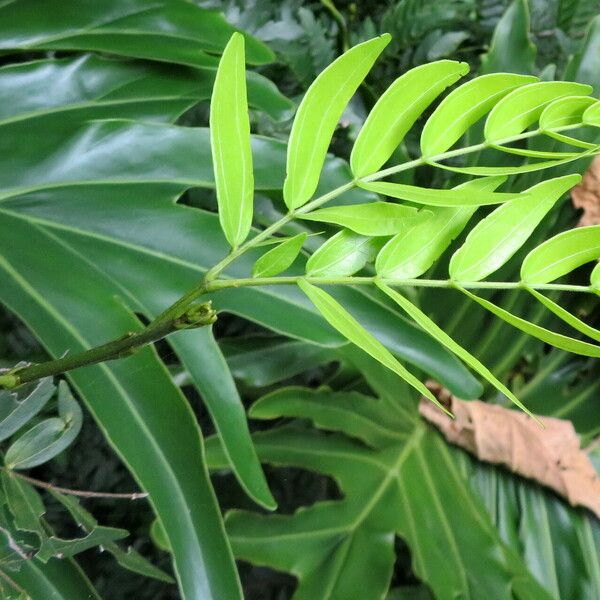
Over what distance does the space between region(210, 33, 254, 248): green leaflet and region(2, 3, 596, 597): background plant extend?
30 cm

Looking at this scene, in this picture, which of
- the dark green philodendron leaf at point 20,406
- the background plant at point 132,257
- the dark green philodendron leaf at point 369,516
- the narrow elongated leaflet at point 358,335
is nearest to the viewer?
the narrow elongated leaflet at point 358,335

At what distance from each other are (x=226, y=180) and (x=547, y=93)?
6.8 inches

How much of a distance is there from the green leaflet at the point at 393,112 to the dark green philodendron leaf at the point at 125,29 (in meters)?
0.40

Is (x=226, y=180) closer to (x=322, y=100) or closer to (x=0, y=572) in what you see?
(x=322, y=100)

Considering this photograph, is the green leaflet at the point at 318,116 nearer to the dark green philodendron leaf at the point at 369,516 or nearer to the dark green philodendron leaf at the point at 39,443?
the dark green philodendron leaf at the point at 39,443

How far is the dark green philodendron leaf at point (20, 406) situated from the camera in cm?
41

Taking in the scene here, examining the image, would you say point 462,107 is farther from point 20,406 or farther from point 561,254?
point 20,406

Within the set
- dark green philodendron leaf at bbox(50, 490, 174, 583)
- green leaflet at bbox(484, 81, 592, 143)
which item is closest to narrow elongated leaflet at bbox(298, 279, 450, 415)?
green leaflet at bbox(484, 81, 592, 143)

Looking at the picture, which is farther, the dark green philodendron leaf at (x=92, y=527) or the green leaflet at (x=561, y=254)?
the dark green philodendron leaf at (x=92, y=527)

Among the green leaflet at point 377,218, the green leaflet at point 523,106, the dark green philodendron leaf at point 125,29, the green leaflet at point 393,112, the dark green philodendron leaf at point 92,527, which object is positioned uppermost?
the dark green philodendron leaf at point 125,29

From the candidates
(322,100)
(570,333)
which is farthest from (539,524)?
(322,100)

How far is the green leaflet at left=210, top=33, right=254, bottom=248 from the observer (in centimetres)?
32

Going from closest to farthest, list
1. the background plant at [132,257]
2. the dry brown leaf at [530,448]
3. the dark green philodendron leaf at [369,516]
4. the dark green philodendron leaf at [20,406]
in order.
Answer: the dark green philodendron leaf at [20,406] < the background plant at [132,257] < the dark green philodendron leaf at [369,516] < the dry brown leaf at [530,448]

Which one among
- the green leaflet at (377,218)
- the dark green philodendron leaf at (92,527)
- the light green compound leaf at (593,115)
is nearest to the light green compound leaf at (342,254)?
the green leaflet at (377,218)
